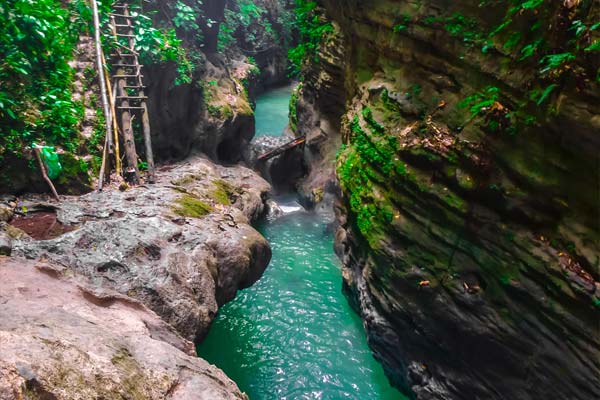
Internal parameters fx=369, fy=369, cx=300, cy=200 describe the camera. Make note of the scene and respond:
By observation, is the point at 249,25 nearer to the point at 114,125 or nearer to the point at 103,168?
the point at 114,125

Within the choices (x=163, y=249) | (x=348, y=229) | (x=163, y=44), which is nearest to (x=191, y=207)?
(x=163, y=249)

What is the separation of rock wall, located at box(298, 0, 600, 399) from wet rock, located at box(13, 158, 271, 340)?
9.09 ft

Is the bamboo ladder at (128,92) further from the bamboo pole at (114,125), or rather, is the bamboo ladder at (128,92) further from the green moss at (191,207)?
the green moss at (191,207)

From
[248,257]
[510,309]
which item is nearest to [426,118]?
[510,309]

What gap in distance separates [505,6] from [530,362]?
4934mm

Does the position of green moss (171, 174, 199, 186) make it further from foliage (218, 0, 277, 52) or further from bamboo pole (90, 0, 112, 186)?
foliage (218, 0, 277, 52)

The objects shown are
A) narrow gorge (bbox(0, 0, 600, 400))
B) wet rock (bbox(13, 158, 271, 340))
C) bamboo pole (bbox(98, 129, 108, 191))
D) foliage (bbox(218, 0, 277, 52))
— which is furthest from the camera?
foliage (bbox(218, 0, 277, 52))

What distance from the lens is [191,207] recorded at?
27.0ft

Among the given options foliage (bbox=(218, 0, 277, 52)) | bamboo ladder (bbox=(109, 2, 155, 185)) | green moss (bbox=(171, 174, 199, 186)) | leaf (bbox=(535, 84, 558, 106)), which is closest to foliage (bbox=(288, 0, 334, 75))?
foliage (bbox=(218, 0, 277, 52))

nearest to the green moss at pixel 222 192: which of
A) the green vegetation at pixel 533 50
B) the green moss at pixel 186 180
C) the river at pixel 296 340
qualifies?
the green moss at pixel 186 180

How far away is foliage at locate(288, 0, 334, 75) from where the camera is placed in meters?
12.9

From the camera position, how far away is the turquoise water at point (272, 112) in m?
19.8

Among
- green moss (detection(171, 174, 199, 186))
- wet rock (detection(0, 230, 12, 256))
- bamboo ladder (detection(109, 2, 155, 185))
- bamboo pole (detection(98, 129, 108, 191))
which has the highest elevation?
bamboo ladder (detection(109, 2, 155, 185))

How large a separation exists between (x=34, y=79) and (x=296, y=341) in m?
8.01
